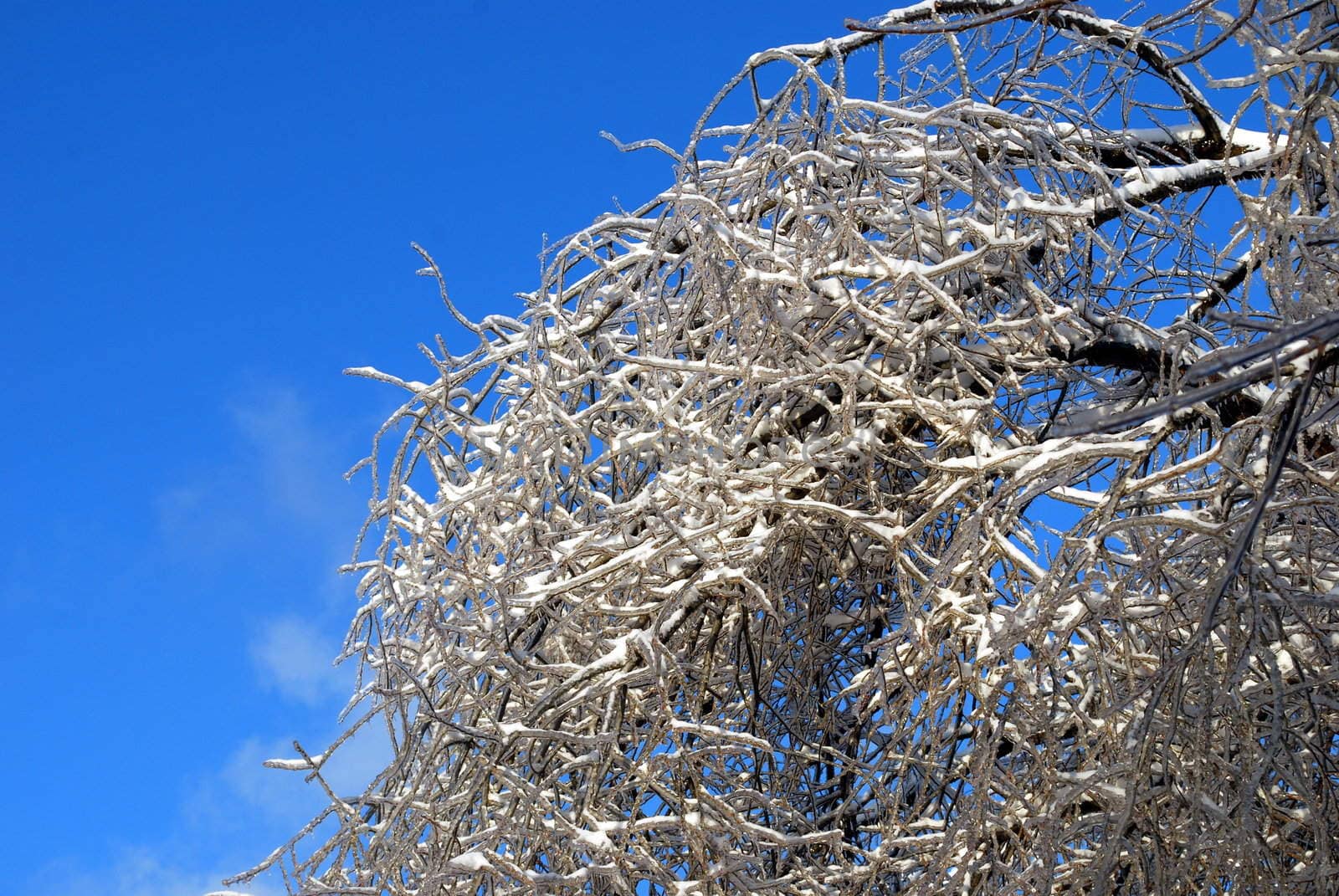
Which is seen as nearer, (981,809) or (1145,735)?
(1145,735)

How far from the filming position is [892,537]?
4.50m

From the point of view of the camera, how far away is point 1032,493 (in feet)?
13.9

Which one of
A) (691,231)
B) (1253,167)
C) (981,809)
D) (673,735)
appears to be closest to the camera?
(981,809)

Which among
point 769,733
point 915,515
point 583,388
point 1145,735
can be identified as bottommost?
point 1145,735

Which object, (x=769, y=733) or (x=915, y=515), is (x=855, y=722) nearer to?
(x=769, y=733)

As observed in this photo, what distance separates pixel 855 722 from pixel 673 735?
3.19ft

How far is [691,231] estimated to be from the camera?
491 centimetres

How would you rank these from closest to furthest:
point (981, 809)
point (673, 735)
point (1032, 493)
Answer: point (981, 809) < point (1032, 493) < point (673, 735)

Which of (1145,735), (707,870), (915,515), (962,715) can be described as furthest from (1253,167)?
(707,870)

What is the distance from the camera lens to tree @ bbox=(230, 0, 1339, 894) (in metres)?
4.02

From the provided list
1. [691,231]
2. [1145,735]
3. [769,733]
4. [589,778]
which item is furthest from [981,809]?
[691,231]

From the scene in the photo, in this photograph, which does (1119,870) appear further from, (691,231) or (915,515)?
(691,231)

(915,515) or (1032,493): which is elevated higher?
(915,515)

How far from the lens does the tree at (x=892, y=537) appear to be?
4016mm
